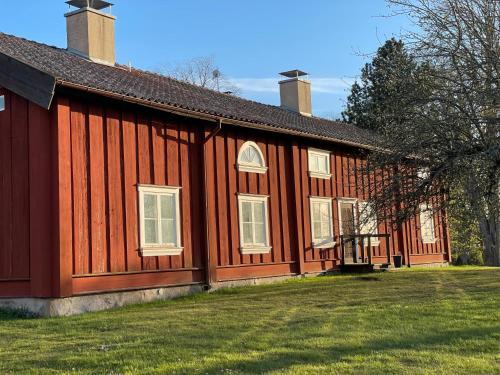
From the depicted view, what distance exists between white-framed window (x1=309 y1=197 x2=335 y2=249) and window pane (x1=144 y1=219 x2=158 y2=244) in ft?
19.4

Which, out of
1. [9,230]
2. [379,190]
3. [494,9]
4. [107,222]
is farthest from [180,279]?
[494,9]

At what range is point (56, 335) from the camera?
27.6 feet

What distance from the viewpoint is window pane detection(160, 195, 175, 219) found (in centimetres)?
1327

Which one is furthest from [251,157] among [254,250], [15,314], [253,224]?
[15,314]

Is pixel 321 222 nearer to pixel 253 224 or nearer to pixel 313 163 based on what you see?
pixel 313 163

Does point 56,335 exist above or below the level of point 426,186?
below

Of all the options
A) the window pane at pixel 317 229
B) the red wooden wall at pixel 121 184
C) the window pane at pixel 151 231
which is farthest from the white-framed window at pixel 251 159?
the window pane at pixel 151 231

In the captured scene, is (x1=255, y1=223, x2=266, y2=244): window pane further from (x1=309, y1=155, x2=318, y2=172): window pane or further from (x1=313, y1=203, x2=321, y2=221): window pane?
(x1=309, y1=155, x2=318, y2=172): window pane

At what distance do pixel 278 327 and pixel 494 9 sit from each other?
5304 mm

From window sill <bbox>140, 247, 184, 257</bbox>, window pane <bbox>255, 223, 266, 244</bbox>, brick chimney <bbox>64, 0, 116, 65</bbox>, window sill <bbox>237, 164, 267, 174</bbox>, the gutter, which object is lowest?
window sill <bbox>140, 247, 184, 257</bbox>

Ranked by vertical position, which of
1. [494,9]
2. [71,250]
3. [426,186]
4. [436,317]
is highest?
[494,9]

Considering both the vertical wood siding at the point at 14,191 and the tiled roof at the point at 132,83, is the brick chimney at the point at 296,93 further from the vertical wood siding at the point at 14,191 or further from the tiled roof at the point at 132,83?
the vertical wood siding at the point at 14,191

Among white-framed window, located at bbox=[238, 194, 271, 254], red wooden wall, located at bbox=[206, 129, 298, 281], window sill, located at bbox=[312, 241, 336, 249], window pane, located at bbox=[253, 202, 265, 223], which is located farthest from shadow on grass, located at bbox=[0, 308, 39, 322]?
window sill, located at bbox=[312, 241, 336, 249]

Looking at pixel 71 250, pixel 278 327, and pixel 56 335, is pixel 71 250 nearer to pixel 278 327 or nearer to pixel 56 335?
pixel 56 335
